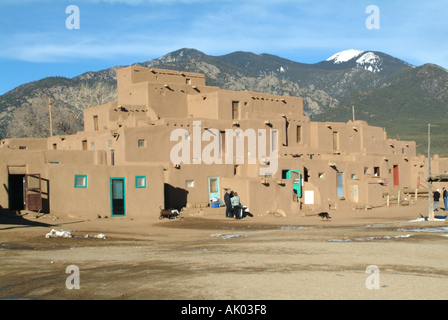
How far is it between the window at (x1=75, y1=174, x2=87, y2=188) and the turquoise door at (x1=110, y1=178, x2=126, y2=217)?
1213 mm

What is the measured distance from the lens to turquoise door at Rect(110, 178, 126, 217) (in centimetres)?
2077

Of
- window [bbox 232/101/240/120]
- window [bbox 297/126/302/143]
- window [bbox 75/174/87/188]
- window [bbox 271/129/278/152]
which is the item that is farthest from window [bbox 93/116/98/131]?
window [bbox 297/126/302/143]

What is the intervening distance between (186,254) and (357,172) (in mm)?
23416

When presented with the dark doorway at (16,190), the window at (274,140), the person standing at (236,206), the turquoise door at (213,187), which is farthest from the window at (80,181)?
the window at (274,140)

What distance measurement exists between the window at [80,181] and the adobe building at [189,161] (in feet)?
0.14

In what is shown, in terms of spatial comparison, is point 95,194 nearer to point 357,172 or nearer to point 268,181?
point 268,181

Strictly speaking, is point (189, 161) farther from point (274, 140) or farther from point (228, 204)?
point (274, 140)

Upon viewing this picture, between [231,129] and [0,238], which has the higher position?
[231,129]

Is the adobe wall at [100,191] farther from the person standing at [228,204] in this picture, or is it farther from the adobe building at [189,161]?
the person standing at [228,204]

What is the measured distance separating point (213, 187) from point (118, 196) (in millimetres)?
7084

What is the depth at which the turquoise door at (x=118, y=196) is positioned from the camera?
2077 cm

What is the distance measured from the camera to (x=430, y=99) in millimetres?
119938

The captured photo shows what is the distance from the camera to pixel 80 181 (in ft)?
65.5
